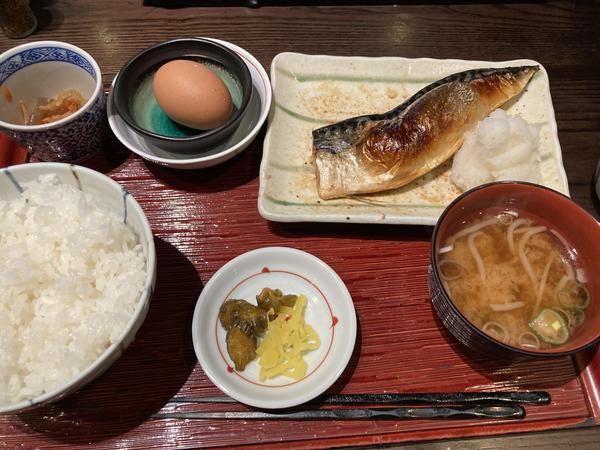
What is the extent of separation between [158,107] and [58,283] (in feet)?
3.44

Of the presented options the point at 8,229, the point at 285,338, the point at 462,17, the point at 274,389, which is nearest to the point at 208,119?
the point at 8,229

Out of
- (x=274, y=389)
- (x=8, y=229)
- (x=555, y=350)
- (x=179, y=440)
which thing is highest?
(x=555, y=350)

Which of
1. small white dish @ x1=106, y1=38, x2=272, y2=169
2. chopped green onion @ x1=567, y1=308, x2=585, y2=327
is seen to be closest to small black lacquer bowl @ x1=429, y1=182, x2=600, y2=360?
chopped green onion @ x1=567, y1=308, x2=585, y2=327

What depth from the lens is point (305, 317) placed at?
1742 mm

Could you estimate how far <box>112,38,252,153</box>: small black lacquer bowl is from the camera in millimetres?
2051

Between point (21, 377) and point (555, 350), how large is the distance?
5.28 feet

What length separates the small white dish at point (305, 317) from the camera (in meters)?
1.53

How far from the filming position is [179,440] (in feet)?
5.06

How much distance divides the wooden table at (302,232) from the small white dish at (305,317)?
0.11 meters

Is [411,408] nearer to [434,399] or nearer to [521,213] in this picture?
[434,399]

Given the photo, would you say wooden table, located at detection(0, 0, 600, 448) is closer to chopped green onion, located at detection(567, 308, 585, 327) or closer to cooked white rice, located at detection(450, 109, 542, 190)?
chopped green onion, located at detection(567, 308, 585, 327)

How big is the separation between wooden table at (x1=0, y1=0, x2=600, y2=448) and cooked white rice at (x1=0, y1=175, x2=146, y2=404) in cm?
28

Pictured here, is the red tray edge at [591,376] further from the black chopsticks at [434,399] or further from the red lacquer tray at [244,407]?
the black chopsticks at [434,399]

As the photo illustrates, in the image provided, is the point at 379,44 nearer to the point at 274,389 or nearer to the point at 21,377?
the point at 274,389
